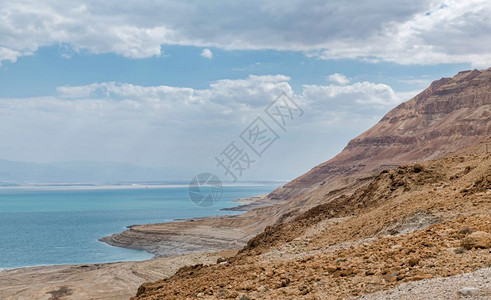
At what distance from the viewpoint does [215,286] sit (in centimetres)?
1532

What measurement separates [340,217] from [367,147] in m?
156

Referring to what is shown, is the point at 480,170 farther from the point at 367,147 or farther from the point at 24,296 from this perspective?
the point at 367,147

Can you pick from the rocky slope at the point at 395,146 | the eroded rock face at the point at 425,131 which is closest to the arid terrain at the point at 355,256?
the rocky slope at the point at 395,146

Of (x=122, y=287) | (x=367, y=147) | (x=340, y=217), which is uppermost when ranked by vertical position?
(x=367, y=147)

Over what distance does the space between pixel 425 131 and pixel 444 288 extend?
166 m

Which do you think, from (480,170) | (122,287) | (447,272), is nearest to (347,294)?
(447,272)

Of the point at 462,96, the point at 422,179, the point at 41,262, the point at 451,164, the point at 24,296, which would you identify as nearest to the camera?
the point at 422,179

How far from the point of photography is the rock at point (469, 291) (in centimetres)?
945

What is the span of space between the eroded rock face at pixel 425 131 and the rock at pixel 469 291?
129 meters

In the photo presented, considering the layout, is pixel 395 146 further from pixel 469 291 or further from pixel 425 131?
pixel 469 291

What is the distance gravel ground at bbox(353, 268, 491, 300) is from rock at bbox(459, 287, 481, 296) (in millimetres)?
19

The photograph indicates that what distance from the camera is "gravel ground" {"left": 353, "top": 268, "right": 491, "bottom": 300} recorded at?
9.62m

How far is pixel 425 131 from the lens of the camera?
539 feet

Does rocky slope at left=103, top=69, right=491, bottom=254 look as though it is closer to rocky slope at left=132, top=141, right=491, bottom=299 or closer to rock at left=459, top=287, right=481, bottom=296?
rocky slope at left=132, top=141, right=491, bottom=299
